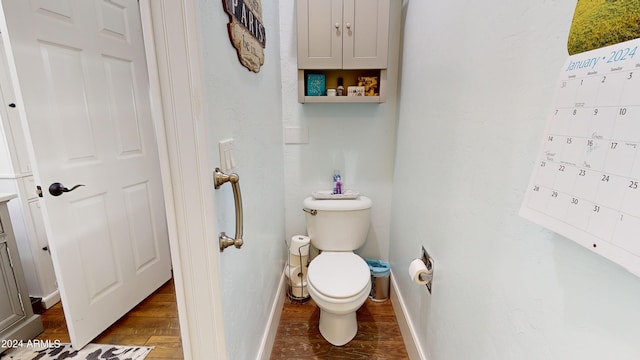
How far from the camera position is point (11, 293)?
147 cm

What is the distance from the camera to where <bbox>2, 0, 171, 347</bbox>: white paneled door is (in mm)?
1222

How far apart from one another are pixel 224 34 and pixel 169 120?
36 centimetres

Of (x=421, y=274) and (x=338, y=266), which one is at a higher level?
(x=421, y=274)

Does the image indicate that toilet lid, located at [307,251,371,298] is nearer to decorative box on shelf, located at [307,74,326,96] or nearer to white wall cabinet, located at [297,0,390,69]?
decorative box on shelf, located at [307,74,326,96]

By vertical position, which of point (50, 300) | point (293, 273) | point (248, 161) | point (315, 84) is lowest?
point (50, 300)

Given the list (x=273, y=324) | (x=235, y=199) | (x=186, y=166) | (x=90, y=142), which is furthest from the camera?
(x=273, y=324)

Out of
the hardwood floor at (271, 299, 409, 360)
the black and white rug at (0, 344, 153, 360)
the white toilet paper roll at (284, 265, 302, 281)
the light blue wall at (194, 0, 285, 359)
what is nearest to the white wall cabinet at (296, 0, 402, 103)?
the light blue wall at (194, 0, 285, 359)

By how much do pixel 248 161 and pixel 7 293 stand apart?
160cm

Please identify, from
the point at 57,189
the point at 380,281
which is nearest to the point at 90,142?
the point at 57,189

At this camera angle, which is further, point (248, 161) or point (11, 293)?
point (11, 293)

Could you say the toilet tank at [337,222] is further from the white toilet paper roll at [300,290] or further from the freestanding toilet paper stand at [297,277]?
the white toilet paper roll at [300,290]

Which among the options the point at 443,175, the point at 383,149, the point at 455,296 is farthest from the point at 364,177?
the point at 455,296

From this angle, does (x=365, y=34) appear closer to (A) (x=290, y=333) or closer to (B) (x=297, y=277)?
(B) (x=297, y=277)

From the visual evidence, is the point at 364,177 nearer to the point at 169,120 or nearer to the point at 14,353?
the point at 169,120
